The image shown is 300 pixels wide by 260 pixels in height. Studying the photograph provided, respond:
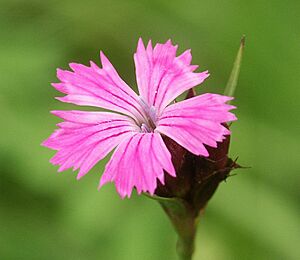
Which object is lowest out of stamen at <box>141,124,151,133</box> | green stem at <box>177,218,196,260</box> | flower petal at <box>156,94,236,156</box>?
green stem at <box>177,218,196,260</box>

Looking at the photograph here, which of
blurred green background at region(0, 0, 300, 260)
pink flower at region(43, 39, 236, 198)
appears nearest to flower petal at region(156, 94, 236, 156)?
pink flower at region(43, 39, 236, 198)

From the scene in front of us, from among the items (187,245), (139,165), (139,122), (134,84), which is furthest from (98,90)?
(134,84)

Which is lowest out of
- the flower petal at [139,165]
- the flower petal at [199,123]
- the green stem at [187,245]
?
the green stem at [187,245]

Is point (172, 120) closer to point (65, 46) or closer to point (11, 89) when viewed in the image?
point (11, 89)

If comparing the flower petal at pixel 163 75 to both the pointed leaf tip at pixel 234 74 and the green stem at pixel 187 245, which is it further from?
the green stem at pixel 187 245

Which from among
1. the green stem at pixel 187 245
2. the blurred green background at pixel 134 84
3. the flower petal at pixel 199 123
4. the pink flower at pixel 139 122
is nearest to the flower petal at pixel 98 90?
the pink flower at pixel 139 122

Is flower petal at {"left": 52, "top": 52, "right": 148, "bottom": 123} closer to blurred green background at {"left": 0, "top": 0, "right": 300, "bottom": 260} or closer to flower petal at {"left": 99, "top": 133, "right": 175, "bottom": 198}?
flower petal at {"left": 99, "top": 133, "right": 175, "bottom": 198}

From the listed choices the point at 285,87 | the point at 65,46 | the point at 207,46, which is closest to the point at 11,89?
the point at 65,46
